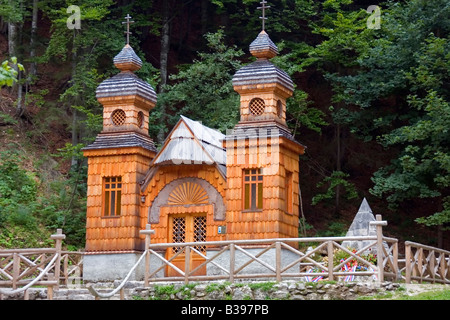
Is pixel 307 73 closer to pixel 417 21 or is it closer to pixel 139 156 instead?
pixel 417 21

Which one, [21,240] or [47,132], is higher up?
[47,132]

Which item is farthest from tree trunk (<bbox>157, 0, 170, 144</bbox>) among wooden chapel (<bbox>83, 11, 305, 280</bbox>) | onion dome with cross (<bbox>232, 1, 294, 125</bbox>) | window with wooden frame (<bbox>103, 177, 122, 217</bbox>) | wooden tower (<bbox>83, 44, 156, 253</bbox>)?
onion dome with cross (<bbox>232, 1, 294, 125</bbox>)

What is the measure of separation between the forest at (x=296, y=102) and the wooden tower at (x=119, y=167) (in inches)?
188

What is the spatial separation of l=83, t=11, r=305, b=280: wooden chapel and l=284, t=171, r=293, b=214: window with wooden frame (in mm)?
27

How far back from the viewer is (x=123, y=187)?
2059 cm

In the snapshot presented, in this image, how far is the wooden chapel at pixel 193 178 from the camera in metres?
19.5

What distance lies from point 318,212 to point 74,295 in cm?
1460

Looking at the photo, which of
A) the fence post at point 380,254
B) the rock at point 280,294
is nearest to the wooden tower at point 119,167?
the rock at point 280,294

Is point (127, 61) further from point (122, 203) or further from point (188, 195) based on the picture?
point (188, 195)

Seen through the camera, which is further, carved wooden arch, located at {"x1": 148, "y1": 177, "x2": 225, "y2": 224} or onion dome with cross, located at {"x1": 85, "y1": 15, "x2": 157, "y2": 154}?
onion dome with cross, located at {"x1": 85, "y1": 15, "x2": 157, "y2": 154}

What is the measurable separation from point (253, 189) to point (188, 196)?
1.85 m

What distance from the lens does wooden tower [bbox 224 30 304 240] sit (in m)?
19.2

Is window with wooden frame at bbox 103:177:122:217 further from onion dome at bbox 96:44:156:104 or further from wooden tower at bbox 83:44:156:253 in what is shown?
onion dome at bbox 96:44:156:104

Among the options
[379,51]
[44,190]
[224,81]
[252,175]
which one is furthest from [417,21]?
[44,190]
